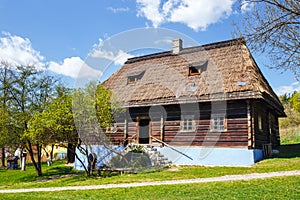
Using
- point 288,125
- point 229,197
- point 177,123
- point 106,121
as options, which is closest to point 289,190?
point 229,197

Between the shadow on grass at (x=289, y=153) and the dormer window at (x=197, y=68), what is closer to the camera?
the shadow on grass at (x=289, y=153)

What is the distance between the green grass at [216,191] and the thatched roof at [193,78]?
6272mm

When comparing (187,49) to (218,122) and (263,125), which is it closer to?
(218,122)

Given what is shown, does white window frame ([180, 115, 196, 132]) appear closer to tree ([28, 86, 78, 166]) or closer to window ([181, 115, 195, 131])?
window ([181, 115, 195, 131])

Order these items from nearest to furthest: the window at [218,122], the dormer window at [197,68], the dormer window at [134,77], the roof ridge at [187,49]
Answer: the window at [218,122] < the dormer window at [197,68] < the roof ridge at [187,49] < the dormer window at [134,77]

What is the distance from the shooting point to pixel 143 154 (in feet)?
48.8

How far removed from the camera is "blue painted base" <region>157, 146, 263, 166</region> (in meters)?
14.0

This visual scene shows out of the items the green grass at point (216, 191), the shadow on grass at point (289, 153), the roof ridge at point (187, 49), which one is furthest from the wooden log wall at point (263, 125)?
the green grass at point (216, 191)

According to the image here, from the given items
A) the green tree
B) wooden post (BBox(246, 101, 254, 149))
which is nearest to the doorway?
wooden post (BBox(246, 101, 254, 149))

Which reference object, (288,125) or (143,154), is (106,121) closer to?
(143,154)

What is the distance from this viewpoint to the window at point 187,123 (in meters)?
15.9

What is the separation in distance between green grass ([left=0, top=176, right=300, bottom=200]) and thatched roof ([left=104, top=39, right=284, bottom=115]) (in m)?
6.27

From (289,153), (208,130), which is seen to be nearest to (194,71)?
(208,130)

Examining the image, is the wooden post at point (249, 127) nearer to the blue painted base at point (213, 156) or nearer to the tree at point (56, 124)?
the blue painted base at point (213, 156)
